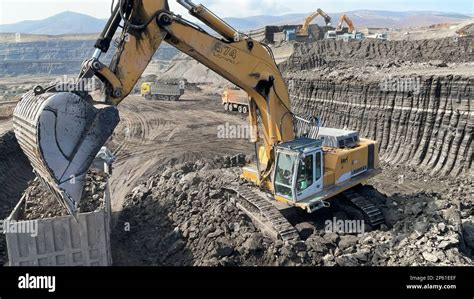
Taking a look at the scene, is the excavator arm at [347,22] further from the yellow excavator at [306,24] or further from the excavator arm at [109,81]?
the excavator arm at [109,81]

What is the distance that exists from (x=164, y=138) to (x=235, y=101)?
826cm

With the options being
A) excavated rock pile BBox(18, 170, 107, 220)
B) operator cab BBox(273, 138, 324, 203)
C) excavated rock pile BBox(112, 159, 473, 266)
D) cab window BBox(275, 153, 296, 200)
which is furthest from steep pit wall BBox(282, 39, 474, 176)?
excavated rock pile BBox(18, 170, 107, 220)

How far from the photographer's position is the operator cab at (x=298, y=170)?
347 inches

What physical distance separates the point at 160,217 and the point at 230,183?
2.06 m

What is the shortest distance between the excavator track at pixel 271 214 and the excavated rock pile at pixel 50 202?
3350mm

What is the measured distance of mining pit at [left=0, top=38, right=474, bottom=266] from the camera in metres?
8.50

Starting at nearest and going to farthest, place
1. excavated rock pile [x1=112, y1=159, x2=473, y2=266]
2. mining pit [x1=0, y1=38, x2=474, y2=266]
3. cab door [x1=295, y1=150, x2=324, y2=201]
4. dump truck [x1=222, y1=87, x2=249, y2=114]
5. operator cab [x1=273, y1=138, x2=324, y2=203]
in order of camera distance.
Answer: excavated rock pile [x1=112, y1=159, x2=473, y2=266]
mining pit [x1=0, y1=38, x2=474, y2=266]
operator cab [x1=273, y1=138, x2=324, y2=203]
cab door [x1=295, y1=150, x2=324, y2=201]
dump truck [x1=222, y1=87, x2=249, y2=114]

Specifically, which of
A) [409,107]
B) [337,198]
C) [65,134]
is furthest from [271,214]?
[409,107]

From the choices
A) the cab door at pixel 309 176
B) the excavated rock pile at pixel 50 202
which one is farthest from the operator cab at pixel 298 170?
the excavated rock pile at pixel 50 202

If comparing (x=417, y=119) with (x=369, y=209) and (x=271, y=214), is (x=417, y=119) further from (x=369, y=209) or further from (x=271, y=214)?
(x=271, y=214)

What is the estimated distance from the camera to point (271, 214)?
9070mm

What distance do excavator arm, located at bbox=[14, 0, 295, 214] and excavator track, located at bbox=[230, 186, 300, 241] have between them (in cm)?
259

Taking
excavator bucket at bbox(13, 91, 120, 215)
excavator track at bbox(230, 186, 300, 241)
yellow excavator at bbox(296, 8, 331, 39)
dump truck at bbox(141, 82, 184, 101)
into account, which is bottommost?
excavator track at bbox(230, 186, 300, 241)

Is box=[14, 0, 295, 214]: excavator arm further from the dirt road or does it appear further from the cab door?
the dirt road
